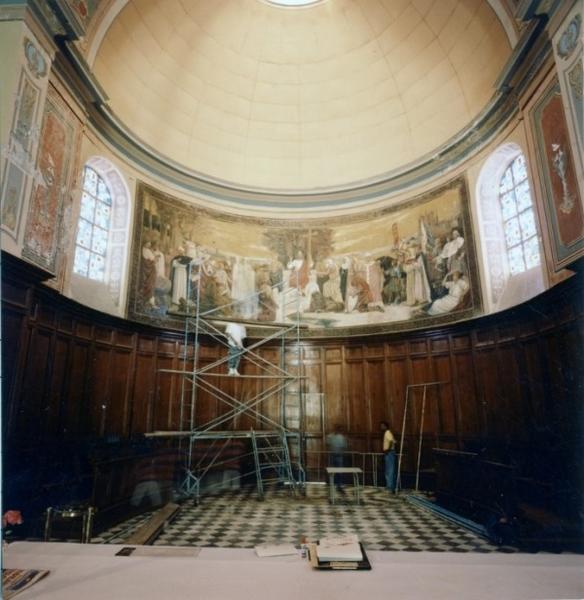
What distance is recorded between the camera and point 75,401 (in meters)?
8.78

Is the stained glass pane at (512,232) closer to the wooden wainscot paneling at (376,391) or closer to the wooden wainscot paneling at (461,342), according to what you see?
the wooden wainscot paneling at (461,342)

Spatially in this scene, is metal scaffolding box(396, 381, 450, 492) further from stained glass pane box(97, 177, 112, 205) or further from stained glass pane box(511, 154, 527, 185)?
stained glass pane box(97, 177, 112, 205)

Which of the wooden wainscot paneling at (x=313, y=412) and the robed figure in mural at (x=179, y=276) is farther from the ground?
the robed figure in mural at (x=179, y=276)

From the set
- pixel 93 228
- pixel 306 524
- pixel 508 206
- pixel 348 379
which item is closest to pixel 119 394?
pixel 93 228

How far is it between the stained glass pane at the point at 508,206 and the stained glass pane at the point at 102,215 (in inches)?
391

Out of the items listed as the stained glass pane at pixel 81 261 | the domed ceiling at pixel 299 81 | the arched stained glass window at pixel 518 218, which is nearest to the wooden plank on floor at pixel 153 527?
the stained glass pane at pixel 81 261

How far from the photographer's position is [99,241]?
10.8 meters

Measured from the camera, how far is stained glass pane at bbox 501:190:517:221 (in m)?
10.2

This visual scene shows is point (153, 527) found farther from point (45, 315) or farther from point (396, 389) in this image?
point (396, 389)

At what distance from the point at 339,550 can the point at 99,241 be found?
9.80 m

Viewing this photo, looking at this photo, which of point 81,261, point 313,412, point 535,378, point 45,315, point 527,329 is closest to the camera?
point 45,315

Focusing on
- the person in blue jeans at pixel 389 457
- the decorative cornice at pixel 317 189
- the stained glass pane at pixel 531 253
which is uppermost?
the decorative cornice at pixel 317 189

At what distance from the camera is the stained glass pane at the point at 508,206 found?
1024cm

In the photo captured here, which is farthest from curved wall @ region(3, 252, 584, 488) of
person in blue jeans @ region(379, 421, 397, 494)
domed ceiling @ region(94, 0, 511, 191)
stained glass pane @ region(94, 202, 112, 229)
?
domed ceiling @ region(94, 0, 511, 191)
